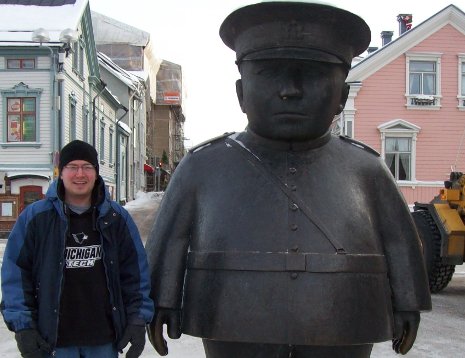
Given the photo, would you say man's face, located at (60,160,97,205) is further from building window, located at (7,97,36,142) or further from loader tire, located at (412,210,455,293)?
building window, located at (7,97,36,142)

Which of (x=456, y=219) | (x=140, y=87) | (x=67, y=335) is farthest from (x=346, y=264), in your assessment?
(x=140, y=87)

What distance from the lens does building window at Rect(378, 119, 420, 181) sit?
16.4 metres

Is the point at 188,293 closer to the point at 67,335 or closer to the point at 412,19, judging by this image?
the point at 67,335

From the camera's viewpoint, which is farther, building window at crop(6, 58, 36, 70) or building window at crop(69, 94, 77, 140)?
building window at crop(69, 94, 77, 140)

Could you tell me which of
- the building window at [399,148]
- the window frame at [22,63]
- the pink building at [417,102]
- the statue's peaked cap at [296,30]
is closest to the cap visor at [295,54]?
the statue's peaked cap at [296,30]

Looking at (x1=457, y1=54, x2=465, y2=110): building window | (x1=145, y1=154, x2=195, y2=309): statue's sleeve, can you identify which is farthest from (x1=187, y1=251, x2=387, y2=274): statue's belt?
(x1=457, y1=54, x2=465, y2=110): building window

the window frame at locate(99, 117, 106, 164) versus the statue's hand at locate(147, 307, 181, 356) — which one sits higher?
the window frame at locate(99, 117, 106, 164)

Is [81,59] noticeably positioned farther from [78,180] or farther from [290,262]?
[290,262]

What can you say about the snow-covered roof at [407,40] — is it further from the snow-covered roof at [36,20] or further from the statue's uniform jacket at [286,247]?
the statue's uniform jacket at [286,247]

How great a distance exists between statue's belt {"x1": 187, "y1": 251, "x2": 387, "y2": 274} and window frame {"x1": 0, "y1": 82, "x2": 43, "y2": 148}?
52.1 ft

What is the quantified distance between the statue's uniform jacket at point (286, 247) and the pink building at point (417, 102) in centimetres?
1419

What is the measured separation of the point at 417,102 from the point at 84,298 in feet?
49.7

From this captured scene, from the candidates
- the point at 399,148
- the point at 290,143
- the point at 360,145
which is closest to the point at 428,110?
the point at 399,148

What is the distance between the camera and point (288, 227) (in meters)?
2.31
